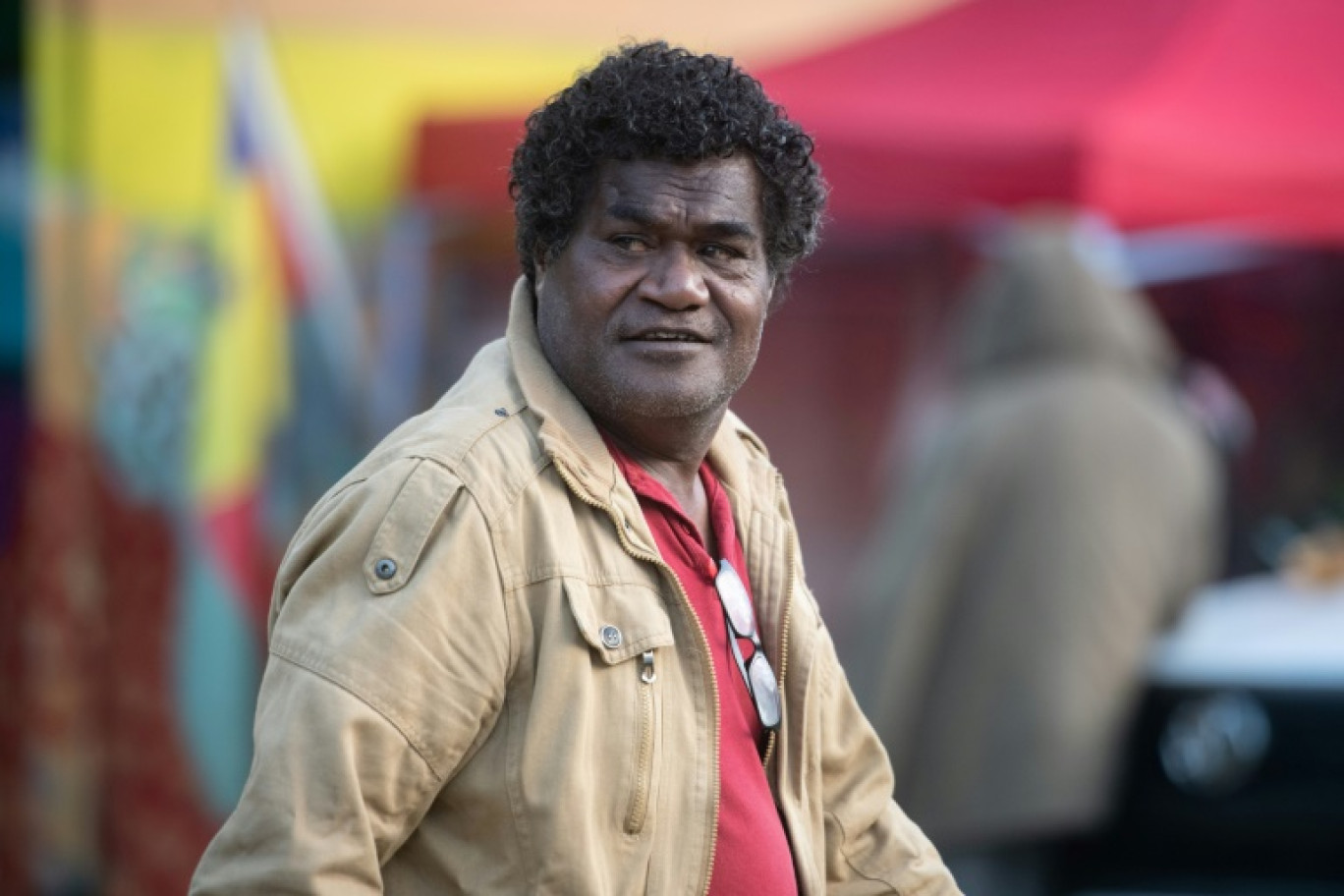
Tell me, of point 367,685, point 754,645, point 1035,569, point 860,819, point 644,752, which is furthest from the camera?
point 1035,569

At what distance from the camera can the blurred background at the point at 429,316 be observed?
18.7 ft

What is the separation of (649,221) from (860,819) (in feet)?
2.55

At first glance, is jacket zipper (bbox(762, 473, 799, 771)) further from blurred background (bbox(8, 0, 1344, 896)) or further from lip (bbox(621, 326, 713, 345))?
blurred background (bbox(8, 0, 1344, 896))

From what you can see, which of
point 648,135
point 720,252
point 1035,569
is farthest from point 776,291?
point 1035,569

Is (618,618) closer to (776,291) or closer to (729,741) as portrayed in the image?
(729,741)

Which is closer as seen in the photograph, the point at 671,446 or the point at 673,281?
the point at 673,281

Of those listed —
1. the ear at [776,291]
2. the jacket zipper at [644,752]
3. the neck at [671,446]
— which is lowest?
the jacket zipper at [644,752]

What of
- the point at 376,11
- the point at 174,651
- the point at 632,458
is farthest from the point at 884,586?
the point at 632,458

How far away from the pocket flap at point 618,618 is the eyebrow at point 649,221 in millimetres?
381

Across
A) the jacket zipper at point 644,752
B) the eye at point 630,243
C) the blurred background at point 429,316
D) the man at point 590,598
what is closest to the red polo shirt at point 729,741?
the man at point 590,598

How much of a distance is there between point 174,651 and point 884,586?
201 cm

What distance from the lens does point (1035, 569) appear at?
18.4ft

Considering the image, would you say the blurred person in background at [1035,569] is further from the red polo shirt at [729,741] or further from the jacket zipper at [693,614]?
Result: the jacket zipper at [693,614]

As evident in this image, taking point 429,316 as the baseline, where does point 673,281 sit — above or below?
above
